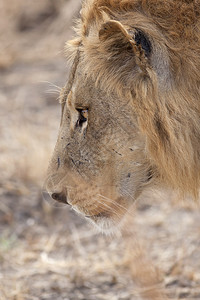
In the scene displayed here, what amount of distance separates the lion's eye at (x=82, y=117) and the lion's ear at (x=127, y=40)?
30 cm

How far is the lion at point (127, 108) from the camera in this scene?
6.52 feet

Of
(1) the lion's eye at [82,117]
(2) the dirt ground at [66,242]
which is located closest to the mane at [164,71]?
(1) the lion's eye at [82,117]

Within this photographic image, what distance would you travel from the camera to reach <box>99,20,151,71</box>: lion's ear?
1903 millimetres

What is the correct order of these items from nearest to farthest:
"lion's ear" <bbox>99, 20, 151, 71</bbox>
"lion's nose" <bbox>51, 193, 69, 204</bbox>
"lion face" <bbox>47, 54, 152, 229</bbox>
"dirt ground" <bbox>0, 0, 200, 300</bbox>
A: "lion's ear" <bbox>99, 20, 151, 71</bbox>
"lion face" <bbox>47, 54, 152, 229</bbox>
"lion's nose" <bbox>51, 193, 69, 204</bbox>
"dirt ground" <bbox>0, 0, 200, 300</bbox>

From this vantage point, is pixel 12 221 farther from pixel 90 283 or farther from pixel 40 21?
pixel 40 21

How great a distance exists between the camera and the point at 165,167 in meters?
2.17

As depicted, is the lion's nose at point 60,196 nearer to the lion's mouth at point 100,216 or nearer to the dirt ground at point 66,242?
the lion's mouth at point 100,216

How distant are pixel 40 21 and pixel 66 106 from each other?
254 inches

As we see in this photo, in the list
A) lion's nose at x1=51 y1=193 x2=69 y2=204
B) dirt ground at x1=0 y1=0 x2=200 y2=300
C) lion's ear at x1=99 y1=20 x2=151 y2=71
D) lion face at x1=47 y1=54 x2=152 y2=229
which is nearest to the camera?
lion's ear at x1=99 y1=20 x2=151 y2=71

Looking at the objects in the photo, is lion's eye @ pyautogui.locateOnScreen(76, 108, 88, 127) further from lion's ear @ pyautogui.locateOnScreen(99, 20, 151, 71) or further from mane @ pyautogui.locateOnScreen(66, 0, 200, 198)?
lion's ear @ pyautogui.locateOnScreen(99, 20, 151, 71)

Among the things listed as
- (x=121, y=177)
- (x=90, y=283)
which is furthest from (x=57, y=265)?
(x=121, y=177)

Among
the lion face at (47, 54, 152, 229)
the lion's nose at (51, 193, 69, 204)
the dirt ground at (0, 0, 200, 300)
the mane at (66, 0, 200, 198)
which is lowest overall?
the dirt ground at (0, 0, 200, 300)

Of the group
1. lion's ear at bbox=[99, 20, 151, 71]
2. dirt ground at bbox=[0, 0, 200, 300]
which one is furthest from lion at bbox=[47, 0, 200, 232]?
dirt ground at bbox=[0, 0, 200, 300]

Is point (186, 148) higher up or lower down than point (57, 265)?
higher up
